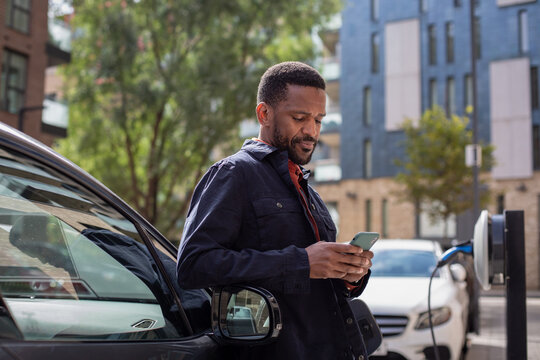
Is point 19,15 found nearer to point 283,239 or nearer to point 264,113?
point 264,113

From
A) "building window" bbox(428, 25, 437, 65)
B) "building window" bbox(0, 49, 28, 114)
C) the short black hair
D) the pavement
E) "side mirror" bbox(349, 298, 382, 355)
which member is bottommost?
the pavement

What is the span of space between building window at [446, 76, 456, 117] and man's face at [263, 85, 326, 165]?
28.6 metres

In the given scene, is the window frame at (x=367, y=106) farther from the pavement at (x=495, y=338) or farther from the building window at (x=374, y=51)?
the pavement at (x=495, y=338)

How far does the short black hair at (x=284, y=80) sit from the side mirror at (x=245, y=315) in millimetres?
650

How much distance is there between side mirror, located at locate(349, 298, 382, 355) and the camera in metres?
2.13

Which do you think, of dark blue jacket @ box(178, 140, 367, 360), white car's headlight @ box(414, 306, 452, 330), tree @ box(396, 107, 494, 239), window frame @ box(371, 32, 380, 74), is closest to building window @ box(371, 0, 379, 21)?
window frame @ box(371, 32, 380, 74)

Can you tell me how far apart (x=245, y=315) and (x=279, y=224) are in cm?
28

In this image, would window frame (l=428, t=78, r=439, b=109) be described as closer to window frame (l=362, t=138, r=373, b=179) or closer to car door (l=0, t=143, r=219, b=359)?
window frame (l=362, t=138, r=373, b=179)

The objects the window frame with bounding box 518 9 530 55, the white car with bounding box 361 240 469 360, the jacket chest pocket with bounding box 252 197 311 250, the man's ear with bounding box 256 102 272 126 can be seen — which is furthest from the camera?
the window frame with bounding box 518 9 530 55

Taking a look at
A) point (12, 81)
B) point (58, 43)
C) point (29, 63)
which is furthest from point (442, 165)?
point (12, 81)

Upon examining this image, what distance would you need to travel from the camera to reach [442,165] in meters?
22.2

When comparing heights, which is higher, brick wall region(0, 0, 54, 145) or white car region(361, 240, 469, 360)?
brick wall region(0, 0, 54, 145)

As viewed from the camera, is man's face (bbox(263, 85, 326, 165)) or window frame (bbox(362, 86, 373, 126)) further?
window frame (bbox(362, 86, 373, 126))

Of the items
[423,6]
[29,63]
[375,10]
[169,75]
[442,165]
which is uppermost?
[375,10]
